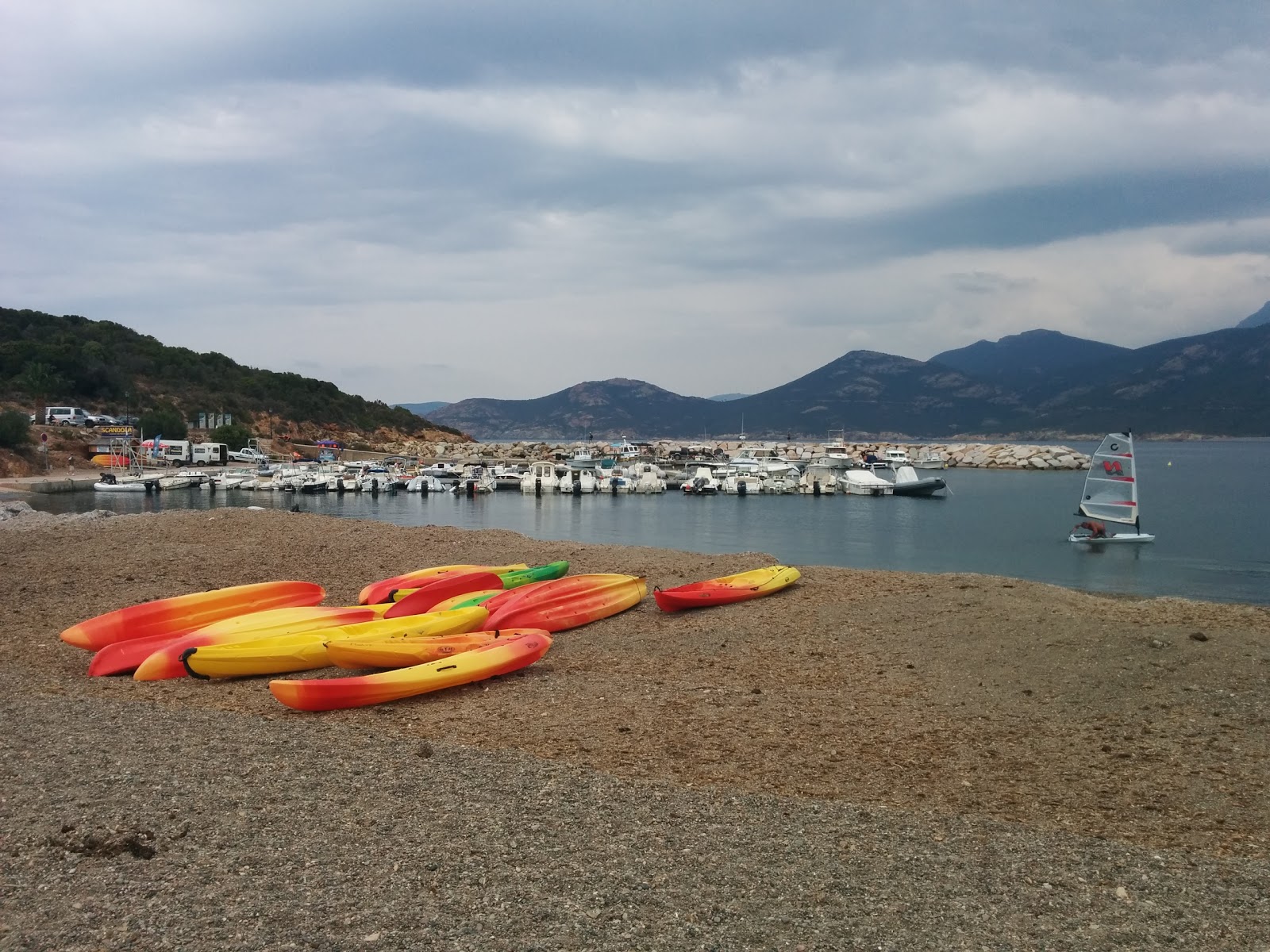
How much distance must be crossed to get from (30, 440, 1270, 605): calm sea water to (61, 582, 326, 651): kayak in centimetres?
1958

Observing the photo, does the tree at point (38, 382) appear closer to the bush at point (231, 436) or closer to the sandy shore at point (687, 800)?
the bush at point (231, 436)

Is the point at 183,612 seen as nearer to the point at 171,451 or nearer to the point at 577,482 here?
the point at 577,482

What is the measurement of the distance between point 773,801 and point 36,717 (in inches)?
263

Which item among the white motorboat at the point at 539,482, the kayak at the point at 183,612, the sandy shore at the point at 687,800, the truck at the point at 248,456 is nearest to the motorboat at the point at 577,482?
the white motorboat at the point at 539,482

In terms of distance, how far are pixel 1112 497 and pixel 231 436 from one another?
6976 cm

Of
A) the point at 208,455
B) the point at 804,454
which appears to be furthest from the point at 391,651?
the point at 804,454

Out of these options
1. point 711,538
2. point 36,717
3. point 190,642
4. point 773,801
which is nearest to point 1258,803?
point 773,801

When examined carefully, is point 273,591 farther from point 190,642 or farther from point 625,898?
point 625,898

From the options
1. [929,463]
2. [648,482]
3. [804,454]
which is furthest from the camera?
[929,463]

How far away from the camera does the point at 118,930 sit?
4613 millimetres

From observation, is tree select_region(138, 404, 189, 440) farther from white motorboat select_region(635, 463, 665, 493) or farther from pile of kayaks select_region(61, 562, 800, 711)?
pile of kayaks select_region(61, 562, 800, 711)

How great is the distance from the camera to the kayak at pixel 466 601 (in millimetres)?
13992

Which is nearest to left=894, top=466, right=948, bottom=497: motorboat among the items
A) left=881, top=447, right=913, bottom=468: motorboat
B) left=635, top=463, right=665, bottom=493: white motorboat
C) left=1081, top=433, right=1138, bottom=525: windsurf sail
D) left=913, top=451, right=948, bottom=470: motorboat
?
left=635, top=463, right=665, bottom=493: white motorboat

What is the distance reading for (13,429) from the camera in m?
59.4
